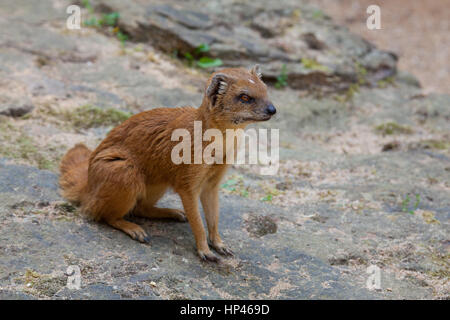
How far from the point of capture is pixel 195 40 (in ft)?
27.0

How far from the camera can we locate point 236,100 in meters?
3.98

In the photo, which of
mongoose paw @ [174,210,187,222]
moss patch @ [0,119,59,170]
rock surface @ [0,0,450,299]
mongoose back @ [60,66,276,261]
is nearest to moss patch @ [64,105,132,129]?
rock surface @ [0,0,450,299]

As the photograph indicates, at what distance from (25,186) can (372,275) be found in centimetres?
306

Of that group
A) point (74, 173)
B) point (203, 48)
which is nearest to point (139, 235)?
point (74, 173)

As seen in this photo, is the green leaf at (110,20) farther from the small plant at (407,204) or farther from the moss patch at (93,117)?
the small plant at (407,204)

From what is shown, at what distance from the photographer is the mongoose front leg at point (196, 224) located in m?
4.15

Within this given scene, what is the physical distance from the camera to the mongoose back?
13.1 feet

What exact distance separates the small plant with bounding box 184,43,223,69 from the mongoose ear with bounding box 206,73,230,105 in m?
4.15

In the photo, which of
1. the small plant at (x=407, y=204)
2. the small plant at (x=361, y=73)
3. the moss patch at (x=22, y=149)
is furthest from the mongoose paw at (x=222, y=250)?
the small plant at (x=361, y=73)

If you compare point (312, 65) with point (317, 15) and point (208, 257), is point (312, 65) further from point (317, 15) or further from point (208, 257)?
point (208, 257)

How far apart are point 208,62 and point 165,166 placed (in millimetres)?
4227

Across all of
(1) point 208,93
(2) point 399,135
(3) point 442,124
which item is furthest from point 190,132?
(3) point 442,124
